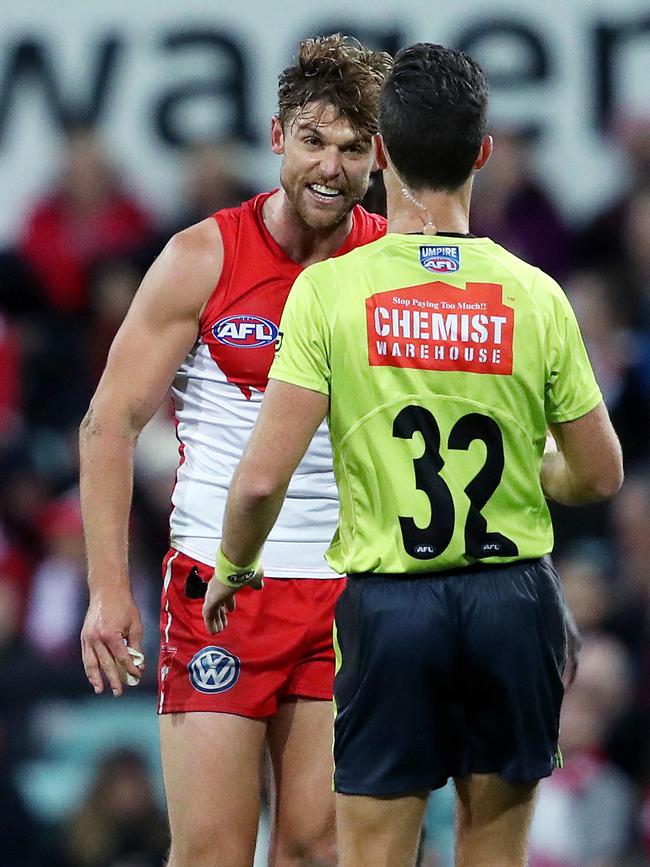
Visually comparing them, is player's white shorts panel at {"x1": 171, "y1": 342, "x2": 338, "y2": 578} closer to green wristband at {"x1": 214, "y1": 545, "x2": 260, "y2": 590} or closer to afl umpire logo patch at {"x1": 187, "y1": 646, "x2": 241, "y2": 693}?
afl umpire logo patch at {"x1": 187, "y1": 646, "x2": 241, "y2": 693}

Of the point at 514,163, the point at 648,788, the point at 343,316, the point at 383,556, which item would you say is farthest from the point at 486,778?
the point at 514,163

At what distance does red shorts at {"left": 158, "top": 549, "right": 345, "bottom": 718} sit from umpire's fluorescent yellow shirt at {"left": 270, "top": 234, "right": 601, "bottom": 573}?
0.83 meters

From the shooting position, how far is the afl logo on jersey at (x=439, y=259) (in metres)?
2.90

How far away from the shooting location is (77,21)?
7.50 meters

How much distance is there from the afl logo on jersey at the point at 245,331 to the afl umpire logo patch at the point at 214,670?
29.4 inches

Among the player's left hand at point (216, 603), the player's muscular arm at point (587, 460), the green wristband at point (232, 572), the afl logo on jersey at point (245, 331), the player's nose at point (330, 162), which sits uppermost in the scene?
the player's nose at point (330, 162)

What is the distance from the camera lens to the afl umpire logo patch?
3.68 metres

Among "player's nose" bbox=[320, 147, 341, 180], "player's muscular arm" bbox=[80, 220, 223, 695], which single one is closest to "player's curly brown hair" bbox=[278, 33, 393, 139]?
"player's nose" bbox=[320, 147, 341, 180]

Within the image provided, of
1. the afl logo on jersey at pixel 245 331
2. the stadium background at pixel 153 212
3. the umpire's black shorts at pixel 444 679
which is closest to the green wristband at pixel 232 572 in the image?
the umpire's black shorts at pixel 444 679

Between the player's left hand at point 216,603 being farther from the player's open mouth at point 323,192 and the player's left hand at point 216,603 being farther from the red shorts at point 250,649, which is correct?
the player's open mouth at point 323,192

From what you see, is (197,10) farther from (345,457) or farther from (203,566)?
(345,457)

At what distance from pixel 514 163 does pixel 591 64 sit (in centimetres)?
65

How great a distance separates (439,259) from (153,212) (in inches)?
182

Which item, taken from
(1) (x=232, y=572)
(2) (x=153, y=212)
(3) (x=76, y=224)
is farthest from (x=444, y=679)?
(3) (x=76, y=224)
